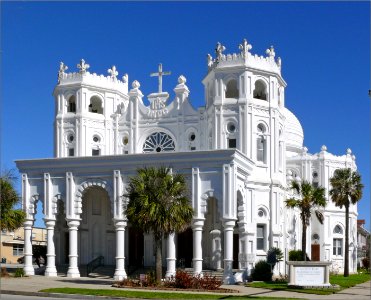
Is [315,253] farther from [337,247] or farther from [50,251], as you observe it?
[50,251]

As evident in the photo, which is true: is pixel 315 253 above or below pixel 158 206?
below

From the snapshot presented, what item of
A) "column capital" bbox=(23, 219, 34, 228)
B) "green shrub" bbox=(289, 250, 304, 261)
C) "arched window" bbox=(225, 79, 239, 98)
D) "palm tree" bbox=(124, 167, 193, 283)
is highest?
"arched window" bbox=(225, 79, 239, 98)

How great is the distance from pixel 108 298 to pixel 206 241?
760 inches

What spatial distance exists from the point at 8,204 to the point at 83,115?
43.3 feet

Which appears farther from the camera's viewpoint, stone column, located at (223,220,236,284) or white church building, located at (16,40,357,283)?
white church building, located at (16,40,357,283)

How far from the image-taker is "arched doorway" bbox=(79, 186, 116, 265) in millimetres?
55438

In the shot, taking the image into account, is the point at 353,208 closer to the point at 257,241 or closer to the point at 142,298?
the point at 257,241

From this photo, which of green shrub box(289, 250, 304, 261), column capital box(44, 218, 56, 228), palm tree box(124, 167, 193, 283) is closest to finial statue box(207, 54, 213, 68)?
green shrub box(289, 250, 304, 261)

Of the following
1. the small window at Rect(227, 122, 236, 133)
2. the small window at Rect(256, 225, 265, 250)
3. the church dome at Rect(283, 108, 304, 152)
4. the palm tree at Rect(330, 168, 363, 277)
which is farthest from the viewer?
the church dome at Rect(283, 108, 304, 152)

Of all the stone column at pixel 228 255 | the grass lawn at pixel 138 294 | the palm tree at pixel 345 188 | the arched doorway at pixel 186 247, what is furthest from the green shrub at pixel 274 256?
the grass lawn at pixel 138 294

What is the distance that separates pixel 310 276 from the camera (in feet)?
137

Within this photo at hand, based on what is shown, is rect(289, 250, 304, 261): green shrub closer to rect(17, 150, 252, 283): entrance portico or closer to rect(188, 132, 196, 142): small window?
rect(17, 150, 252, 283): entrance portico

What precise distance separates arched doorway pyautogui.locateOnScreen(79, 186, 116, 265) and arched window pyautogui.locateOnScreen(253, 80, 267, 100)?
1384 cm

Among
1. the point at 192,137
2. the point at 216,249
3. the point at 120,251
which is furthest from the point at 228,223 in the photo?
the point at 192,137
